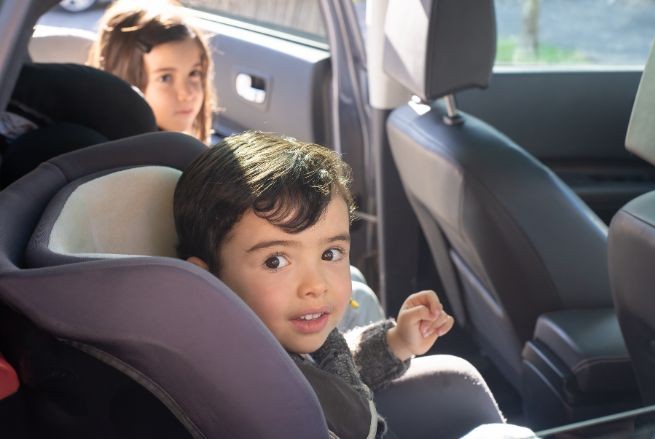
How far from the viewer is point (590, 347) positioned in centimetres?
177

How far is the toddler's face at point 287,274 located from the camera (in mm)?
1236

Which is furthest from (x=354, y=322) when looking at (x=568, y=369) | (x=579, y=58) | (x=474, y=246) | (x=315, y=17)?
(x=579, y=58)

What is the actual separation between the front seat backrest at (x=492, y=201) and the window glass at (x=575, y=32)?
3.61 feet

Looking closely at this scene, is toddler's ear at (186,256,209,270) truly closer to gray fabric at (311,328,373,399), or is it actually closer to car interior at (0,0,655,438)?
car interior at (0,0,655,438)

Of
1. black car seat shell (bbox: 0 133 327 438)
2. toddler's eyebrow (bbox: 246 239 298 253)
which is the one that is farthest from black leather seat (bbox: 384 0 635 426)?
black car seat shell (bbox: 0 133 327 438)

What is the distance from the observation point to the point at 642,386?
1606 mm

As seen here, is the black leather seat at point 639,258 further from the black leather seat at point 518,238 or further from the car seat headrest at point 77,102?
the car seat headrest at point 77,102

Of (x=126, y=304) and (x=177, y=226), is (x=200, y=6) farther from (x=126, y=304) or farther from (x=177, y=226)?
(x=126, y=304)

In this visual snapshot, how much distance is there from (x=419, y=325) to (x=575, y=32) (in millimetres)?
2088

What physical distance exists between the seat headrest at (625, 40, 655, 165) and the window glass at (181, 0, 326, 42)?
5.22 feet

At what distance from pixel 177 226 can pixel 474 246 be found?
85cm

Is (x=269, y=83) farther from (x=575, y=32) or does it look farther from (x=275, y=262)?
(x=275, y=262)

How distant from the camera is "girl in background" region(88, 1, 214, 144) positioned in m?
2.55

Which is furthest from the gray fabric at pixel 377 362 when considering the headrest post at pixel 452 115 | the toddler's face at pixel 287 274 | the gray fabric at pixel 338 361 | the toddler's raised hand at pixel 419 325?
the headrest post at pixel 452 115
